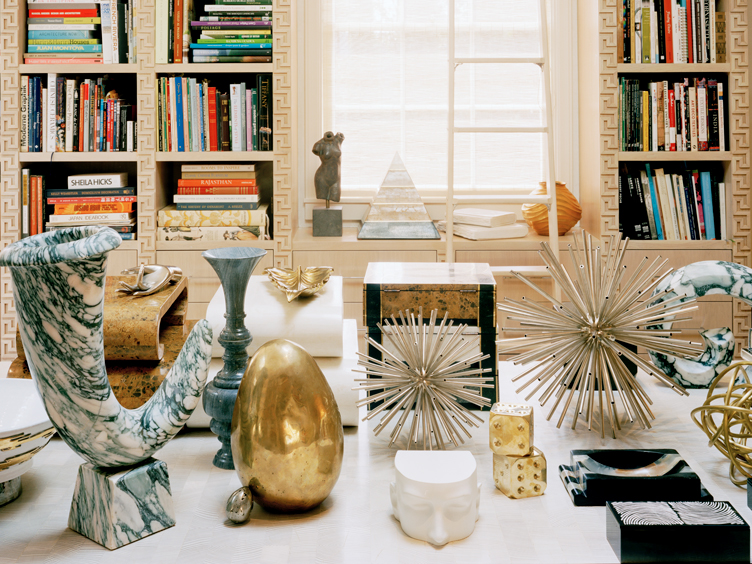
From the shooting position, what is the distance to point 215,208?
9.68 feet

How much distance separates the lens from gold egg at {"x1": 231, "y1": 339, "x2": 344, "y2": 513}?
0.80 metres

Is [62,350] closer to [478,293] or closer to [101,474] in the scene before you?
[101,474]

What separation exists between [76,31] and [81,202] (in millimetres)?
666

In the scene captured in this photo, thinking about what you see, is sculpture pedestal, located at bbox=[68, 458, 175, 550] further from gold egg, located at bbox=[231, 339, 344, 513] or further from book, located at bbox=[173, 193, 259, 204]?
book, located at bbox=[173, 193, 259, 204]

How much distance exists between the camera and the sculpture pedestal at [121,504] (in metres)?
0.77

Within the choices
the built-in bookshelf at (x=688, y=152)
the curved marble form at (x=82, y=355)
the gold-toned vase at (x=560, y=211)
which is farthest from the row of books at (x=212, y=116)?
the curved marble form at (x=82, y=355)

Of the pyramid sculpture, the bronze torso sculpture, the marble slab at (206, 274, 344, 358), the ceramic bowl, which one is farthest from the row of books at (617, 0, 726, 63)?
the ceramic bowl

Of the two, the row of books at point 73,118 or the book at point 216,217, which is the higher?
the row of books at point 73,118

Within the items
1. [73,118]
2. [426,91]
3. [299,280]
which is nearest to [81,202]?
[73,118]

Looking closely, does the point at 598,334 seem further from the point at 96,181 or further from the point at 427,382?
the point at 96,181

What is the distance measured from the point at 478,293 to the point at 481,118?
2349 mm

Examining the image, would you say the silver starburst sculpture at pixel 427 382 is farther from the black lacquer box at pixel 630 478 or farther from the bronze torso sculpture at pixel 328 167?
the bronze torso sculpture at pixel 328 167

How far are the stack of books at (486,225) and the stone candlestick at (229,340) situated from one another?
6.78 feet

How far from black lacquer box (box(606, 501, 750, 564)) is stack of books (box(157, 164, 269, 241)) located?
7.76 feet
